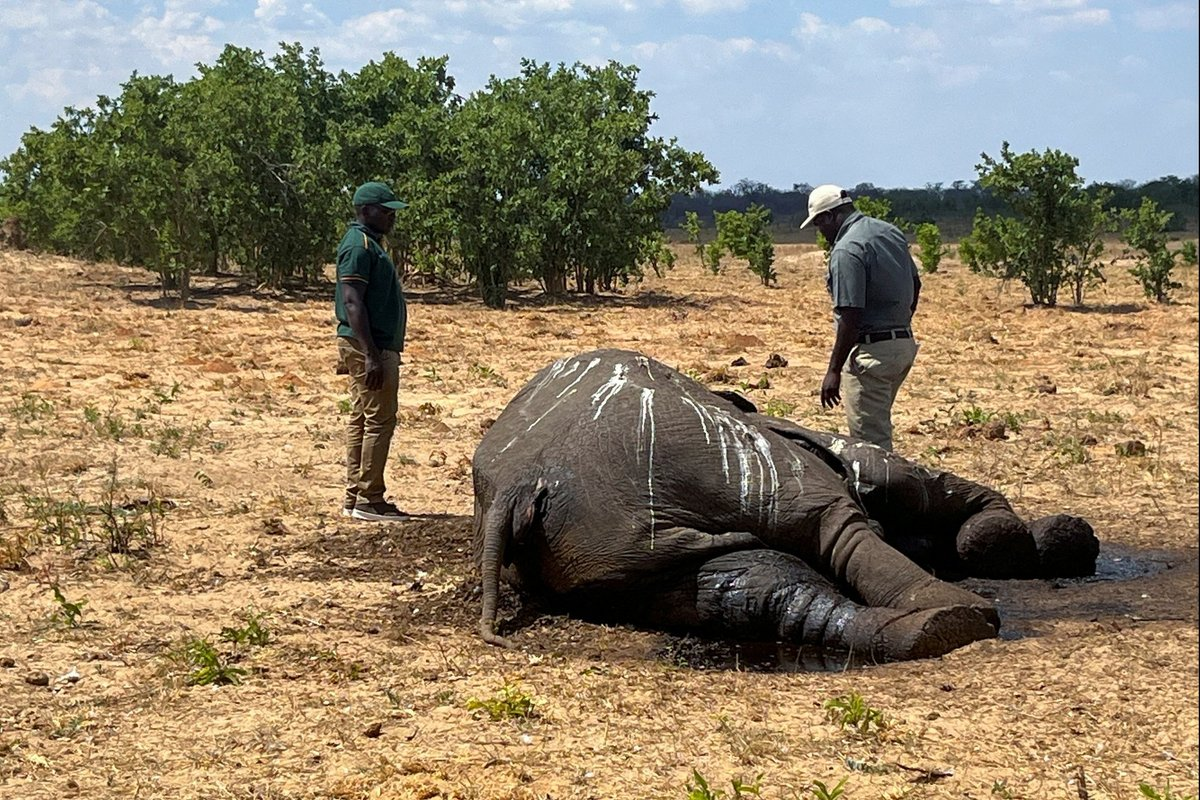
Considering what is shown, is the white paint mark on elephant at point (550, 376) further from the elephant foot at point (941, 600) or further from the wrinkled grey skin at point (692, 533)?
the elephant foot at point (941, 600)

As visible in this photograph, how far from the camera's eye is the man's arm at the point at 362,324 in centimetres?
726

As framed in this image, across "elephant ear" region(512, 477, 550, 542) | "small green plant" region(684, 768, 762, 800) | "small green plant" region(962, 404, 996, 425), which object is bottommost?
"small green plant" region(684, 768, 762, 800)

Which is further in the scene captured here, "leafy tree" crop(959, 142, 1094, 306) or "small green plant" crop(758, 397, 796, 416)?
"leafy tree" crop(959, 142, 1094, 306)

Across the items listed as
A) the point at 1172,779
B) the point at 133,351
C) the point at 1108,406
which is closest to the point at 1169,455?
the point at 1108,406

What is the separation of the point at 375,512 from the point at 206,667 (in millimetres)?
2669

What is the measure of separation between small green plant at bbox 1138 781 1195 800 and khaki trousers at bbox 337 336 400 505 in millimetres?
4714

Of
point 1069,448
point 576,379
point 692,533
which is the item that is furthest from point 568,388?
point 1069,448

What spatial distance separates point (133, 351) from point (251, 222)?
34.0 feet

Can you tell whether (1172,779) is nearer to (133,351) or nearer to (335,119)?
(133,351)

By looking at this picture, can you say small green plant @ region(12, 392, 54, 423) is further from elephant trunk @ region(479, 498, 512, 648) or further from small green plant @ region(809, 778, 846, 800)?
small green plant @ region(809, 778, 846, 800)

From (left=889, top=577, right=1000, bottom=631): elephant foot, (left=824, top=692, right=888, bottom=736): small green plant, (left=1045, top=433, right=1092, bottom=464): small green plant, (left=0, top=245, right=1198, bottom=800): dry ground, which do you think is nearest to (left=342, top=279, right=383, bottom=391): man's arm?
(left=0, top=245, right=1198, bottom=800): dry ground

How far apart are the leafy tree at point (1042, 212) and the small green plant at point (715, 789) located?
60.7ft

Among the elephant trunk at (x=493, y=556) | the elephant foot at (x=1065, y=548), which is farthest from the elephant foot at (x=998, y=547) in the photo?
the elephant trunk at (x=493, y=556)

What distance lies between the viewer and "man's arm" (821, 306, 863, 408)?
655 cm
